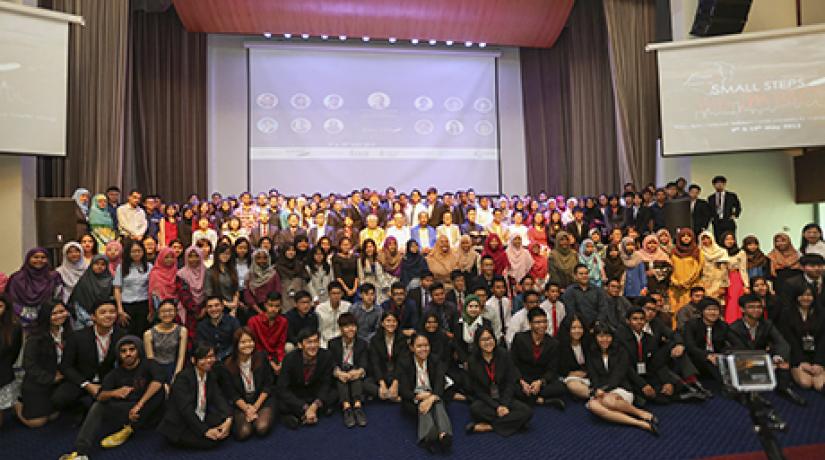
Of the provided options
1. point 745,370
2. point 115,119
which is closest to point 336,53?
point 115,119

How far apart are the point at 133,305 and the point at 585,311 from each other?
389cm

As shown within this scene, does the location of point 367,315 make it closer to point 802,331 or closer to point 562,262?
point 562,262

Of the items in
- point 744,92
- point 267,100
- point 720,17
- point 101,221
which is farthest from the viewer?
point 267,100

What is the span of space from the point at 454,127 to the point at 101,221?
6.14 meters

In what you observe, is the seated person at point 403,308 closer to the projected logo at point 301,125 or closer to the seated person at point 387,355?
the seated person at point 387,355

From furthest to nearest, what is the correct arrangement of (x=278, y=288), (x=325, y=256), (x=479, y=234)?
1. (x=479, y=234)
2. (x=325, y=256)
3. (x=278, y=288)

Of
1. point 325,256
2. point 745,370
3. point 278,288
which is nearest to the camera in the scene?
point 745,370

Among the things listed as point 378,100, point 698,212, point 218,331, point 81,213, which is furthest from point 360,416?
point 378,100

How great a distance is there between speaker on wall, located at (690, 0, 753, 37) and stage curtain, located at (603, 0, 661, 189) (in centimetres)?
109

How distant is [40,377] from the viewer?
3.49m

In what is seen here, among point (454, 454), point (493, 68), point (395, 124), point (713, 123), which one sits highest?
point (493, 68)

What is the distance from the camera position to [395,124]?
9.47m

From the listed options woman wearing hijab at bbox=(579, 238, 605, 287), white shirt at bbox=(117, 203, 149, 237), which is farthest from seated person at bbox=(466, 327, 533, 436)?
white shirt at bbox=(117, 203, 149, 237)

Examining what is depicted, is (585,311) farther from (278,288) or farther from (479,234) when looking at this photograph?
(278,288)
